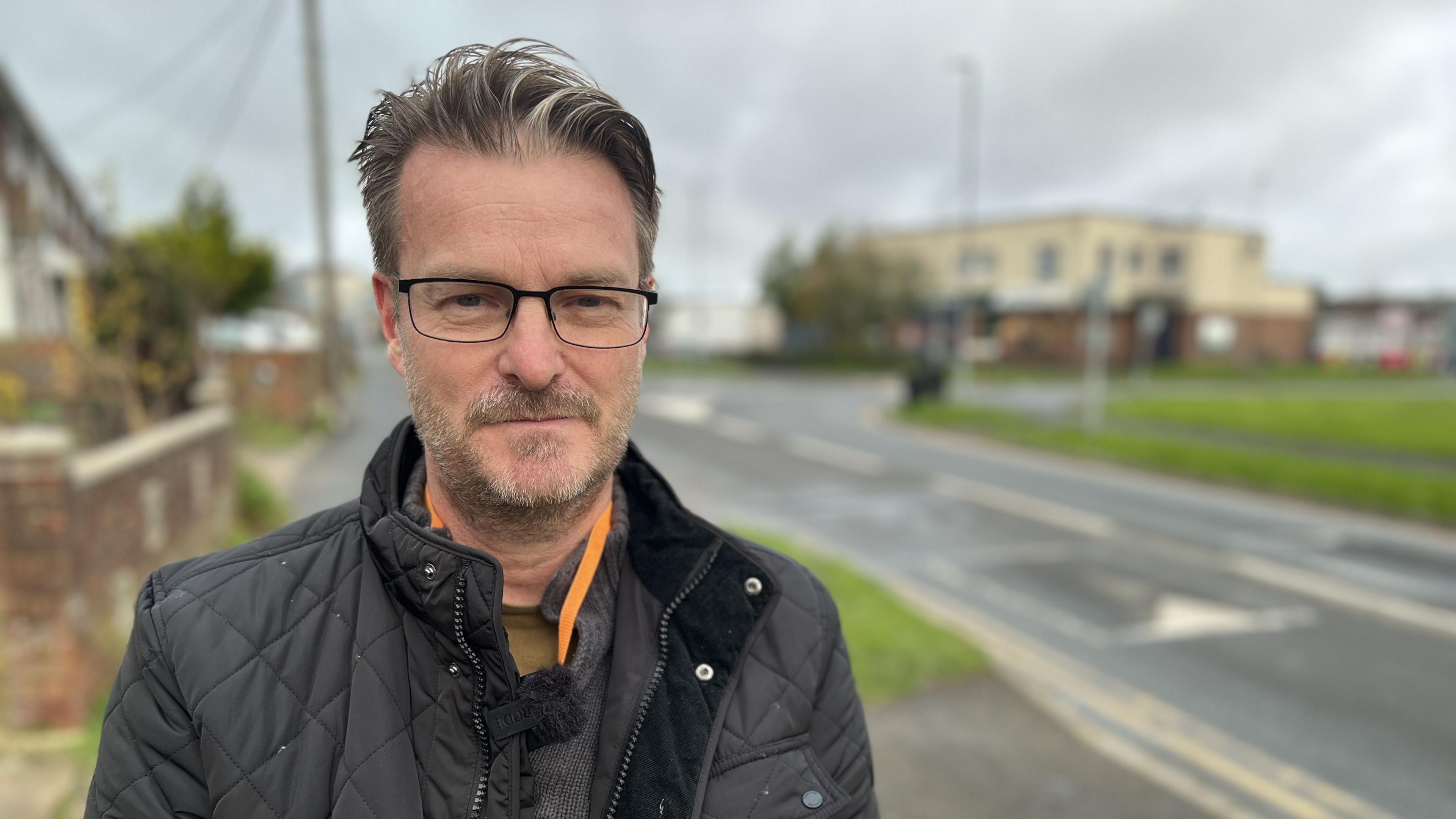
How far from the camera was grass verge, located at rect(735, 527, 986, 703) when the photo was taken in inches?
213

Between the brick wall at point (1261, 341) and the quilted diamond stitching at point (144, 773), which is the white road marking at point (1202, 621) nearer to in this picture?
the quilted diamond stitching at point (144, 773)

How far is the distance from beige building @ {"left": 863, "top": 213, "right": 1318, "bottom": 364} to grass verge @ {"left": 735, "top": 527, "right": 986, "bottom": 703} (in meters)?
36.1

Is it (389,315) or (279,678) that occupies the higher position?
(389,315)

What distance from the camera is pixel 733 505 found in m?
12.0

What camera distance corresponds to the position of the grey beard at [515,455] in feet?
4.76

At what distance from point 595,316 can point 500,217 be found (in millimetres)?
243

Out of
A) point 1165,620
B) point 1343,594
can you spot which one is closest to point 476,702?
point 1165,620

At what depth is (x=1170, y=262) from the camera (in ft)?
143

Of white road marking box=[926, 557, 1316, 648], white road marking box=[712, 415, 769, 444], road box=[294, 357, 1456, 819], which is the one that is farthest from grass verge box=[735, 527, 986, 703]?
white road marking box=[712, 415, 769, 444]

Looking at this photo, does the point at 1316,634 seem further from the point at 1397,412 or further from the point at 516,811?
the point at 1397,412

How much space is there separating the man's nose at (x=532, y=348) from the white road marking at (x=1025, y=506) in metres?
10.1

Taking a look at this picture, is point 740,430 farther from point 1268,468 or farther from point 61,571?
point 61,571

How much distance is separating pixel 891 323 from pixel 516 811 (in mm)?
44371

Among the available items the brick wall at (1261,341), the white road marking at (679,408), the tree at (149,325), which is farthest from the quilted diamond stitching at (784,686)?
the brick wall at (1261,341)
